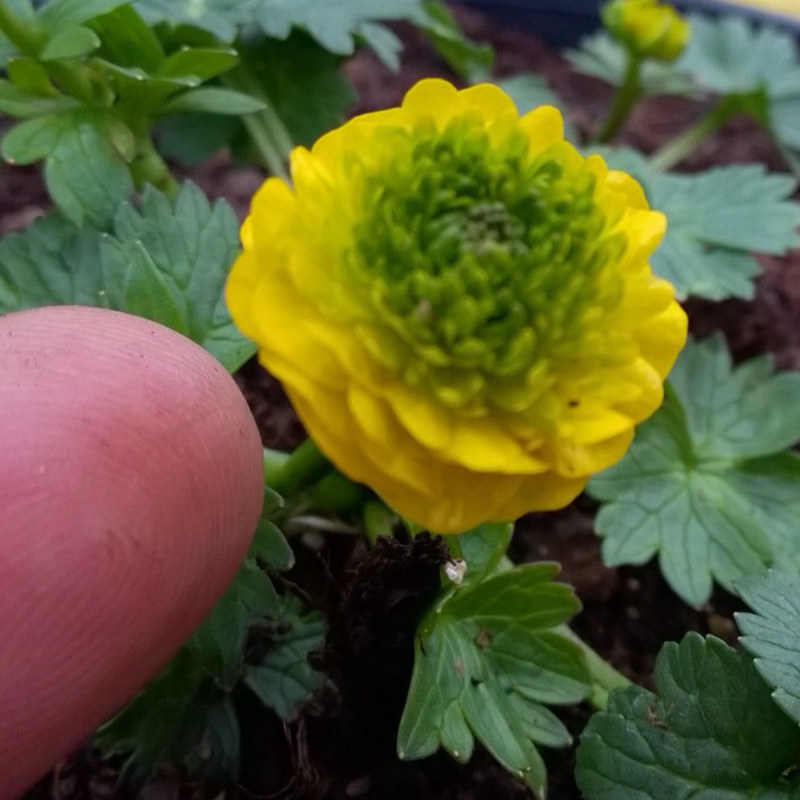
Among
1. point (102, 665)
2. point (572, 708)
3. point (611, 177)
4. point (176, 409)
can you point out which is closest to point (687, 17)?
point (611, 177)

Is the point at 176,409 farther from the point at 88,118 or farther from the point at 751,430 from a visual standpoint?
the point at 751,430

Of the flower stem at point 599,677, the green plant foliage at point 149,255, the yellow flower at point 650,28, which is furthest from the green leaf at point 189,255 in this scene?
the yellow flower at point 650,28

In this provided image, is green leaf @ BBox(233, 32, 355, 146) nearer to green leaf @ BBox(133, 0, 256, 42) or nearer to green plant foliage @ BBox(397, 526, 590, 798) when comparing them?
green leaf @ BBox(133, 0, 256, 42)

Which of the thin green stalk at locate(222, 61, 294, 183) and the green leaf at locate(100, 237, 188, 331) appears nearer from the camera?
the green leaf at locate(100, 237, 188, 331)

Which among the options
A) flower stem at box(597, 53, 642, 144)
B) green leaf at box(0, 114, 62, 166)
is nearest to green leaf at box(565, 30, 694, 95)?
flower stem at box(597, 53, 642, 144)

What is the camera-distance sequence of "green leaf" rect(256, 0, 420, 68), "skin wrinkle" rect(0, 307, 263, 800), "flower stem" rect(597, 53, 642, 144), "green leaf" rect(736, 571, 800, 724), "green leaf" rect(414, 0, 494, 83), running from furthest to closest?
"flower stem" rect(597, 53, 642, 144), "green leaf" rect(414, 0, 494, 83), "green leaf" rect(256, 0, 420, 68), "green leaf" rect(736, 571, 800, 724), "skin wrinkle" rect(0, 307, 263, 800)

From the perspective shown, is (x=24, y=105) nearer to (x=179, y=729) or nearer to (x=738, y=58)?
(x=179, y=729)

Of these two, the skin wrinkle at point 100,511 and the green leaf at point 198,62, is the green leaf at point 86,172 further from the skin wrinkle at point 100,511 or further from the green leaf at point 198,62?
the skin wrinkle at point 100,511

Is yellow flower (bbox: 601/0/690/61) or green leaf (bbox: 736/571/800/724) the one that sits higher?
yellow flower (bbox: 601/0/690/61)
